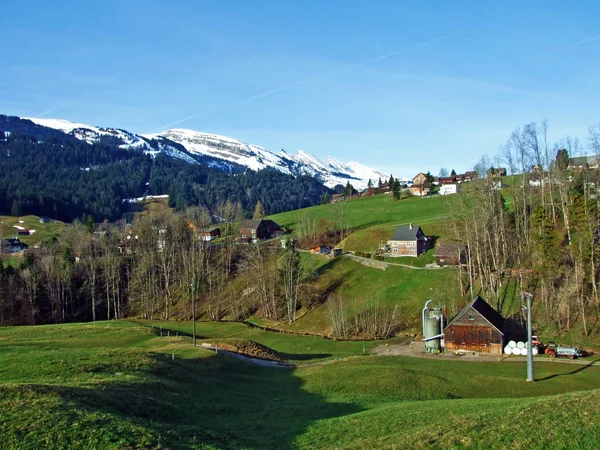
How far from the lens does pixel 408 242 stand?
9475cm

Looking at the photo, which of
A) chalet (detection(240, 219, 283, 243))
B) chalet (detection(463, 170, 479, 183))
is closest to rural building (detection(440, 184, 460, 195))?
chalet (detection(463, 170, 479, 183))

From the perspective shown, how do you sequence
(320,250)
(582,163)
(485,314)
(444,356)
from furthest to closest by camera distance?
(320,250)
(582,163)
(485,314)
(444,356)

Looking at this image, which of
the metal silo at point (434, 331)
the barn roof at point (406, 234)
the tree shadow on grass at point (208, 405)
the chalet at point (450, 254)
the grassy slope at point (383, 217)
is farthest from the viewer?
the grassy slope at point (383, 217)

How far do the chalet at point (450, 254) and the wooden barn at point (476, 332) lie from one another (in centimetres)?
2416

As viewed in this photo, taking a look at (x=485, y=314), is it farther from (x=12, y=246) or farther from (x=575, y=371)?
(x=12, y=246)

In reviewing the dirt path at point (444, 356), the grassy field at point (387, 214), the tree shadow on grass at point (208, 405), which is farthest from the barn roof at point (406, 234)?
the tree shadow on grass at point (208, 405)

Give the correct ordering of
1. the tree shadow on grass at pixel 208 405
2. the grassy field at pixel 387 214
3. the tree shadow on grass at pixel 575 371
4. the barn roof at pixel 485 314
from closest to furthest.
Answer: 1. the tree shadow on grass at pixel 208 405
2. the tree shadow on grass at pixel 575 371
3. the barn roof at pixel 485 314
4. the grassy field at pixel 387 214

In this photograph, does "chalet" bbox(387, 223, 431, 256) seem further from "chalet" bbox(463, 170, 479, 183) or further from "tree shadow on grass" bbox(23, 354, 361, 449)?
"tree shadow on grass" bbox(23, 354, 361, 449)

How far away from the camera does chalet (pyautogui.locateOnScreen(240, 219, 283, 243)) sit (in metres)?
142

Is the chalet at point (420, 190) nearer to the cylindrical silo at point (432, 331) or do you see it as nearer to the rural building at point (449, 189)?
the rural building at point (449, 189)

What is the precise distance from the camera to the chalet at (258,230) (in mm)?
142375

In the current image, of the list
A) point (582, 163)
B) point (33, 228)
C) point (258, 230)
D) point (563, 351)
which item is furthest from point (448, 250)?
point (33, 228)

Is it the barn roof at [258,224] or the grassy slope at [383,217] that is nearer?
the grassy slope at [383,217]

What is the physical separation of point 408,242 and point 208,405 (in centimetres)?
7282
